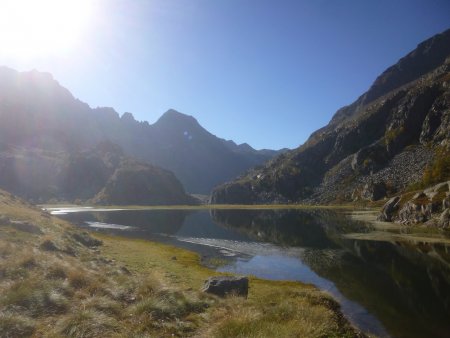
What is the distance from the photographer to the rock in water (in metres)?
26.0

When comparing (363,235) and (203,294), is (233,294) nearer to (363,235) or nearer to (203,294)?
(203,294)

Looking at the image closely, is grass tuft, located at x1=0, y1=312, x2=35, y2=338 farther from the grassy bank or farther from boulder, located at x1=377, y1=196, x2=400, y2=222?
boulder, located at x1=377, y1=196, x2=400, y2=222

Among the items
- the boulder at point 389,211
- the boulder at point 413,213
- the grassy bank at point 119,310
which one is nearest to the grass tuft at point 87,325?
the grassy bank at point 119,310

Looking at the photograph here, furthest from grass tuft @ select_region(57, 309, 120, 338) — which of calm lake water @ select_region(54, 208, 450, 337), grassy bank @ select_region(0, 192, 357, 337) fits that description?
calm lake water @ select_region(54, 208, 450, 337)

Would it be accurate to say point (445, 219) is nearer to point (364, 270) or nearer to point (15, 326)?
point (364, 270)

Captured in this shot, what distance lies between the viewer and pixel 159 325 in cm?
1745

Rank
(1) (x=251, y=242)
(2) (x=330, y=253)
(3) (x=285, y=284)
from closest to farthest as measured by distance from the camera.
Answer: (3) (x=285, y=284) < (2) (x=330, y=253) < (1) (x=251, y=242)

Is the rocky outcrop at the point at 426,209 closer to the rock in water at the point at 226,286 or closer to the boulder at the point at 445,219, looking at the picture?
the boulder at the point at 445,219

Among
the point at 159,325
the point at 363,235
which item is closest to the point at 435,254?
the point at 363,235

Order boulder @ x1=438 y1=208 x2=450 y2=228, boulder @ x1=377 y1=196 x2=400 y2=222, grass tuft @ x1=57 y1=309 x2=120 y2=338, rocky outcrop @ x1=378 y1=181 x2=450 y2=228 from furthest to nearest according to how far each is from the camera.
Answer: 1. boulder @ x1=377 y1=196 x2=400 y2=222
2. rocky outcrop @ x1=378 y1=181 x2=450 y2=228
3. boulder @ x1=438 y1=208 x2=450 y2=228
4. grass tuft @ x1=57 y1=309 x2=120 y2=338

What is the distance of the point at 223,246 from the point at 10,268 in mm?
53240

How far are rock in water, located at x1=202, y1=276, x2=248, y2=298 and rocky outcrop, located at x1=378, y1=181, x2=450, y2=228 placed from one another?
2493 inches

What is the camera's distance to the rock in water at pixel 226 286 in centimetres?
2603

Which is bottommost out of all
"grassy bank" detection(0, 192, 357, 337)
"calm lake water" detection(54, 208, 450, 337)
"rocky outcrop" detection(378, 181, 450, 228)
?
"calm lake water" detection(54, 208, 450, 337)
